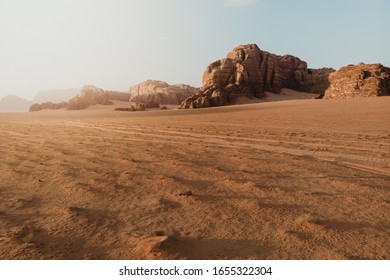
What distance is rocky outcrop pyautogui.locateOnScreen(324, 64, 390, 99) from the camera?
45.5 m

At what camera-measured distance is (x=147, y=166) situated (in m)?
8.39

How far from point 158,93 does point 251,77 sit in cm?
3435

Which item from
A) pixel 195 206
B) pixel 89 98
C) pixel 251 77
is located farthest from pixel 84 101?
pixel 195 206

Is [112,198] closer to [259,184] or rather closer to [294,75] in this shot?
[259,184]

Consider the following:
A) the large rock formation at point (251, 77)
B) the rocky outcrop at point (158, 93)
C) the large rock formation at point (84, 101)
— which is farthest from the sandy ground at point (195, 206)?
the large rock formation at point (84, 101)

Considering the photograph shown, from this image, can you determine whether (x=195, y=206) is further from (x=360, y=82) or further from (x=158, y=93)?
(x=158, y=93)

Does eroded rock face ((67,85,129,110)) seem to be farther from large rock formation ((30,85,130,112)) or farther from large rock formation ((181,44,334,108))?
large rock formation ((181,44,334,108))

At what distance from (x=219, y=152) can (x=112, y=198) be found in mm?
5621

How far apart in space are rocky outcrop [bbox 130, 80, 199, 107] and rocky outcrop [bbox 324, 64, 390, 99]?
4897cm

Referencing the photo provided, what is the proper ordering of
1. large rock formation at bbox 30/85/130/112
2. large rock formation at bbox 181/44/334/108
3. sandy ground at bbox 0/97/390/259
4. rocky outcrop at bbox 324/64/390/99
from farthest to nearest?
1. large rock formation at bbox 30/85/130/112
2. large rock formation at bbox 181/44/334/108
3. rocky outcrop at bbox 324/64/390/99
4. sandy ground at bbox 0/97/390/259

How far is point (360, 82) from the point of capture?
156ft

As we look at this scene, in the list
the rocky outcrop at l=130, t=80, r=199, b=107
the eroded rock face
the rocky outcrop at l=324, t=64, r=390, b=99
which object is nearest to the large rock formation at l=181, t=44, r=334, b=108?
the rocky outcrop at l=324, t=64, r=390, b=99

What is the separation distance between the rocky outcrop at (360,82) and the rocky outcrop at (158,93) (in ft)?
161

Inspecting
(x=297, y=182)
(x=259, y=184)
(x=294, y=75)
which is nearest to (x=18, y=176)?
(x=259, y=184)
